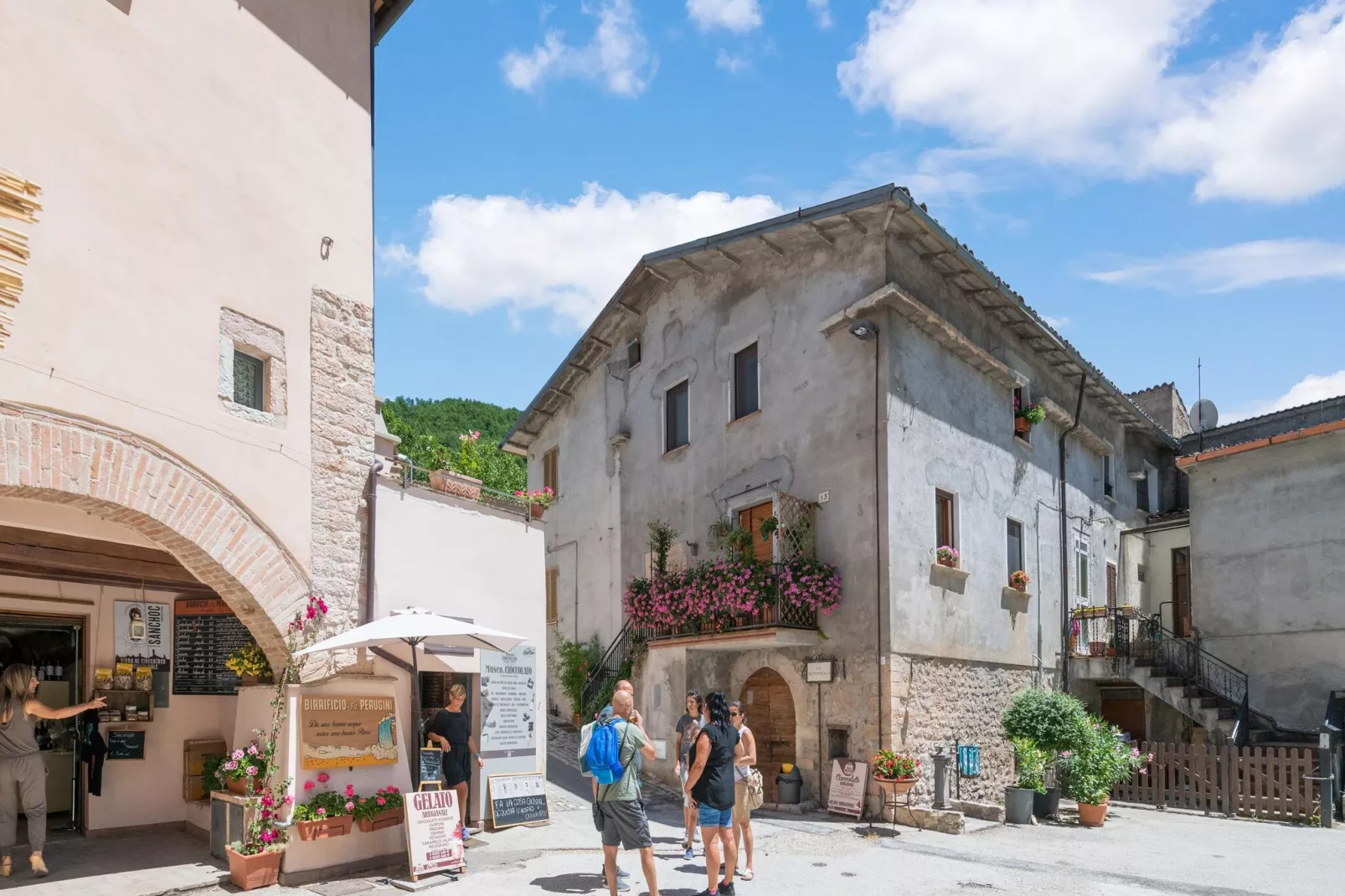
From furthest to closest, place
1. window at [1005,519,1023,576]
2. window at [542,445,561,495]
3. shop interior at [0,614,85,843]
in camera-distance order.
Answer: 1. window at [542,445,561,495]
2. window at [1005,519,1023,576]
3. shop interior at [0,614,85,843]

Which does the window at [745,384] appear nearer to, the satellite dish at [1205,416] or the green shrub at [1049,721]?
the green shrub at [1049,721]

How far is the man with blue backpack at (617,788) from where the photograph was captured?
7695 mm

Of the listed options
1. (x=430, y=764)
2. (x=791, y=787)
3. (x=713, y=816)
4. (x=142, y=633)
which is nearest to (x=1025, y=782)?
(x=791, y=787)

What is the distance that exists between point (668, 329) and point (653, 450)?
2.36 meters

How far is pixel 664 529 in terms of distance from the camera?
18.0 metres

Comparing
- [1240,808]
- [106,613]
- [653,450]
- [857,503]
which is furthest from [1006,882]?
[653,450]

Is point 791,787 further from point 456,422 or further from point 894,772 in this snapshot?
point 456,422

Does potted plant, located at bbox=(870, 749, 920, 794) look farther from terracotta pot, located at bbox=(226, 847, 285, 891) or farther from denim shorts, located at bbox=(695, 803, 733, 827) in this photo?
terracotta pot, located at bbox=(226, 847, 285, 891)

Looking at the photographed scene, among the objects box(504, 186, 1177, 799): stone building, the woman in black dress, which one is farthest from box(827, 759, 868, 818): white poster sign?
the woman in black dress

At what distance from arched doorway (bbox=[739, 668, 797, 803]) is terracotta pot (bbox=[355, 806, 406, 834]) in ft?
23.5

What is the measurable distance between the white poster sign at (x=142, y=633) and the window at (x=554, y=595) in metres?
11.4

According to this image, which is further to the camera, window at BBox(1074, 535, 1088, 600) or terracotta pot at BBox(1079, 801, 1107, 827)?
window at BBox(1074, 535, 1088, 600)

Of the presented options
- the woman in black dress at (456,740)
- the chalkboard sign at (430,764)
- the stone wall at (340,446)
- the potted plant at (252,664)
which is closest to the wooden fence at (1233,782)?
the woman in black dress at (456,740)

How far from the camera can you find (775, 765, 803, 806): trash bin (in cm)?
1440
